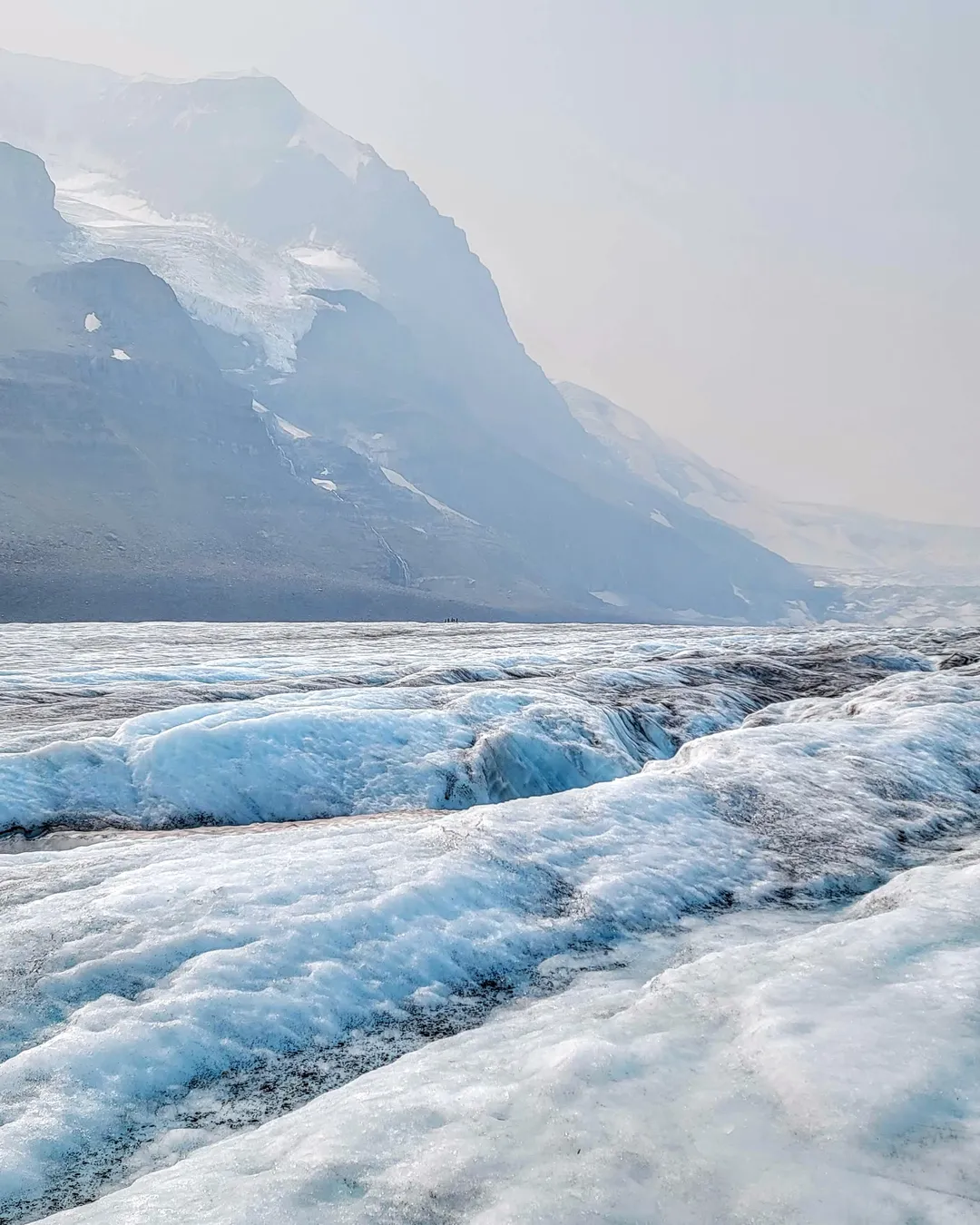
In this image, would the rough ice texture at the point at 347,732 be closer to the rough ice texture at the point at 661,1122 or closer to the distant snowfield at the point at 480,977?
the distant snowfield at the point at 480,977

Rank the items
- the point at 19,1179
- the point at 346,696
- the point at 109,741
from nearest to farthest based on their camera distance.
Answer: the point at 19,1179, the point at 109,741, the point at 346,696

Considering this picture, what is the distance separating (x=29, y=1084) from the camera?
7.31 metres

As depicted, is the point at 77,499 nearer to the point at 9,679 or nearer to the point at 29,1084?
the point at 9,679

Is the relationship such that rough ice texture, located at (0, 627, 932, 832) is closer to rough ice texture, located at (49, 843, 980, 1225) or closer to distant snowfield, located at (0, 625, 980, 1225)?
distant snowfield, located at (0, 625, 980, 1225)

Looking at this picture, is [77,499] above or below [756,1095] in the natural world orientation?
above

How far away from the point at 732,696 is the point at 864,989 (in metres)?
20.8

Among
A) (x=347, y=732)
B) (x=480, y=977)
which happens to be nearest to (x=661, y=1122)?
(x=480, y=977)

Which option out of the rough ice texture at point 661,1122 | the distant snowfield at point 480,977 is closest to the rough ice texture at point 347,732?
the distant snowfield at point 480,977

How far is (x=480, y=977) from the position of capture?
9789 millimetres

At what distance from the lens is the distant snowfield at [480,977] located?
603 centimetres

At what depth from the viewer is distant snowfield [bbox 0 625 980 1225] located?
19.8ft

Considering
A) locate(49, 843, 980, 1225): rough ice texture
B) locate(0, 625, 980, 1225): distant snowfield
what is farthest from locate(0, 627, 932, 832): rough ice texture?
locate(49, 843, 980, 1225): rough ice texture

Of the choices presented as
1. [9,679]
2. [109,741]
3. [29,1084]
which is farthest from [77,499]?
[29,1084]

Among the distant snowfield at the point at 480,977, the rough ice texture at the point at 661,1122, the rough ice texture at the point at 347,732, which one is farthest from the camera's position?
the rough ice texture at the point at 347,732
